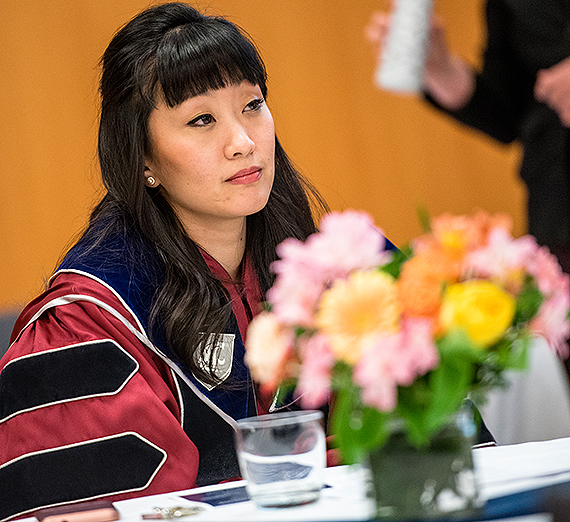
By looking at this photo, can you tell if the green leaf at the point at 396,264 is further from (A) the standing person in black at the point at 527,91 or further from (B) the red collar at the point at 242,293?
(B) the red collar at the point at 242,293

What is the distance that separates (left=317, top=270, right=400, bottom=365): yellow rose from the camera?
2.08 ft

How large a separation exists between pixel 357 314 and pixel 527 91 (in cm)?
118

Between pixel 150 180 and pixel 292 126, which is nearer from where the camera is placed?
pixel 150 180

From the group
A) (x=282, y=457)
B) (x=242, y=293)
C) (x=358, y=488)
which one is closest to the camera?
(x=282, y=457)

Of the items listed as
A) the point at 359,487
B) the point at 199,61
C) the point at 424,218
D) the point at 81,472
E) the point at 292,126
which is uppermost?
the point at 199,61

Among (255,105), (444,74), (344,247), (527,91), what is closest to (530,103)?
(527,91)

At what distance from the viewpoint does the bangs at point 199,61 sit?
1.63 meters

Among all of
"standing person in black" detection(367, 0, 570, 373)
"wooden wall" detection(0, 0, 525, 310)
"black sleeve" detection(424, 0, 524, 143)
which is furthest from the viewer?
"wooden wall" detection(0, 0, 525, 310)

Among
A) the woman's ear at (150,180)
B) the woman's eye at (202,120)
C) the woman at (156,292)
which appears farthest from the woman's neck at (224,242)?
the woman's eye at (202,120)

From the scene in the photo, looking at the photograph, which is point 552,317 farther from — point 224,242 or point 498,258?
point 224,242

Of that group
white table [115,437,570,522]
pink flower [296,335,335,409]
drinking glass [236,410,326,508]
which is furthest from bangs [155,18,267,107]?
pink flower [296,335,335,409]

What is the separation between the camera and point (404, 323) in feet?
2.11

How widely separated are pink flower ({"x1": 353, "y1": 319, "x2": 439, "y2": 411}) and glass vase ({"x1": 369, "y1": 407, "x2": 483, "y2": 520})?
7 cm

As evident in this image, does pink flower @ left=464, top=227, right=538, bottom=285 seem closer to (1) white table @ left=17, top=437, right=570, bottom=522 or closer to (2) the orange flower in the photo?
(2) the orange flower
